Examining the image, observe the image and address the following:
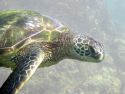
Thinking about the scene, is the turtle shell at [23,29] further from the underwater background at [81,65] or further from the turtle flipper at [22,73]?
the underwater background at [81,65]

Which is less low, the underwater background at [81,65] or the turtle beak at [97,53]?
the turtle beak at [97,53]

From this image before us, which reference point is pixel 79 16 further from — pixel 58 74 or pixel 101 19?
pixel 58 74

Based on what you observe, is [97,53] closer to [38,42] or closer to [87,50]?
[87,50]

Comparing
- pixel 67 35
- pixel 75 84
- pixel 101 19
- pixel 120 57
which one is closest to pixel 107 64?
pixel 120 57

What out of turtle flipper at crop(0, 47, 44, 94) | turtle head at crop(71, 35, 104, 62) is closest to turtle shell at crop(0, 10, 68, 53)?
turtle flipper at crop(0, 47, 44, 94)

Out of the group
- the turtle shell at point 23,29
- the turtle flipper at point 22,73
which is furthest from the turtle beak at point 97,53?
the turtle flipper at point 22,73

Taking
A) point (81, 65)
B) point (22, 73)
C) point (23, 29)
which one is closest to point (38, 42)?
point (23, 29)
